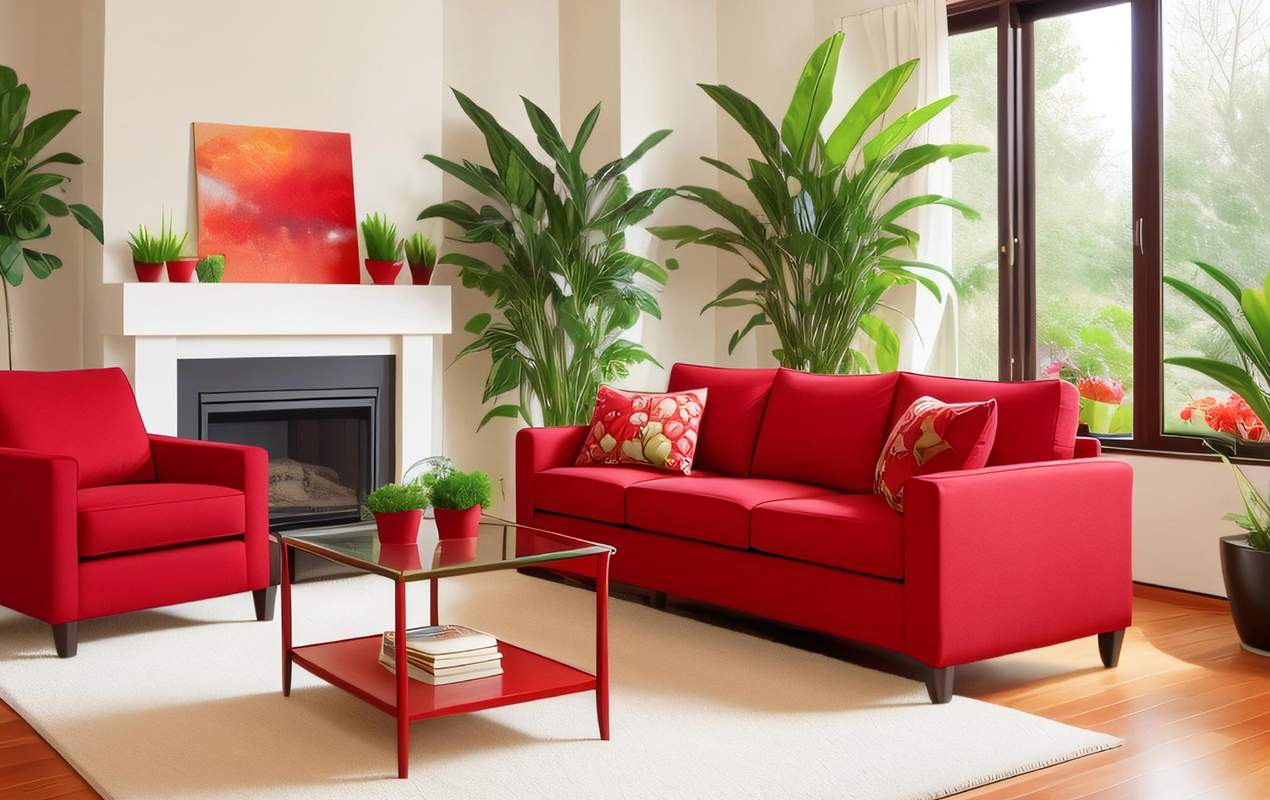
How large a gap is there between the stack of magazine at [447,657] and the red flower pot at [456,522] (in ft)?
0.92

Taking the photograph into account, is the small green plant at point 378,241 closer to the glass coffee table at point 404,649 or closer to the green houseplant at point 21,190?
the green houseplant at point 21,190

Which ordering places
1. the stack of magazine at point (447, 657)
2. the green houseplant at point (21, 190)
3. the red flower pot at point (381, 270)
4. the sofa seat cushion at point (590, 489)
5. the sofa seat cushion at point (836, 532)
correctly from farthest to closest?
the red flower pot at point (381, 270)
the green houseplant at point (21, 190)
the sofa seat cushion at point (590, 489)
the sofa seat cushion at point (836, 532)
the stack of magazine at point (447, 657)

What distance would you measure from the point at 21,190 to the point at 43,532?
162cm

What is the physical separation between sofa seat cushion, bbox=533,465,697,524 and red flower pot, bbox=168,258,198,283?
1.68 m

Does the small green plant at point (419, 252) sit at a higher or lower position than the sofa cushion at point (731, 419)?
higher

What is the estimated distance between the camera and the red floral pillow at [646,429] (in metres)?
4.68

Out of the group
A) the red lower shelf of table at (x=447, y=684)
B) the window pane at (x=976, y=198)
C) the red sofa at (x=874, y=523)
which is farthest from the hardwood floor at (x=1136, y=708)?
the window pane at (x=976, y=198)

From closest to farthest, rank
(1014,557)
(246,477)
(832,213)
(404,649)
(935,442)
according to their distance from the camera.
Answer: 1. (404,649)
2. (1014,557)
3. (935,442)
4. (246,477)
5. (832,213)

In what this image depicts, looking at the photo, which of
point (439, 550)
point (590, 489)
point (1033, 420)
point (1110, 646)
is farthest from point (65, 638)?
point (1110, 646)

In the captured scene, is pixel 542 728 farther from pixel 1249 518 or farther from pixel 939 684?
pixel 1249 518

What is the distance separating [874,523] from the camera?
→ 136 inches

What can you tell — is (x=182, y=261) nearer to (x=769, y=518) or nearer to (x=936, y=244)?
(x=769, y=518)

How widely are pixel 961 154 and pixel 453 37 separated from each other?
2671 millimetres

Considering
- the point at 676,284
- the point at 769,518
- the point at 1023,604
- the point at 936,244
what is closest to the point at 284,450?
the point at 676,284
